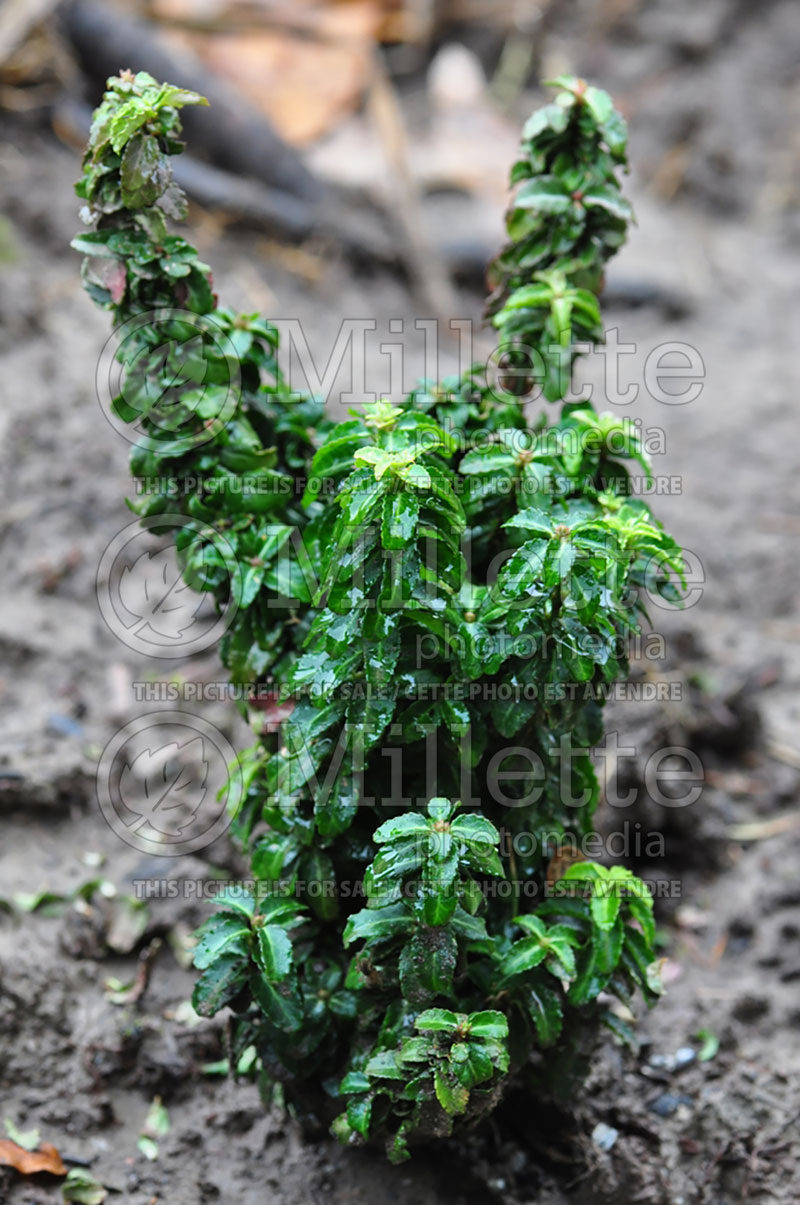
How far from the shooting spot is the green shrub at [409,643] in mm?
2008

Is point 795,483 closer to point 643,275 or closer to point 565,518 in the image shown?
point 643,275

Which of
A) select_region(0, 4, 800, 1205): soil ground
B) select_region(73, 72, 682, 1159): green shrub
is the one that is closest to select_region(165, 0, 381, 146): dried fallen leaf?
select_region(0, 4, 800, 1205): soil ground

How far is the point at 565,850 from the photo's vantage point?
244 cm

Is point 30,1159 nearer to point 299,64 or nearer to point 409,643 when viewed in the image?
point 409,643

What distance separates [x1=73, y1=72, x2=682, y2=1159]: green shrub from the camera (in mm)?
2008

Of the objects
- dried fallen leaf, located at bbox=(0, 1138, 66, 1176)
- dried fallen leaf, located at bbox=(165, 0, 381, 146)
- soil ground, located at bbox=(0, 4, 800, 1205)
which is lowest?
dried fallen leaf, located at bbox=(0, 1138, 66, 1176)

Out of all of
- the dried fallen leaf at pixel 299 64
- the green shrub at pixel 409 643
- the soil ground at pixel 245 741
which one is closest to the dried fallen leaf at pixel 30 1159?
the soil ground at pixel 245 741

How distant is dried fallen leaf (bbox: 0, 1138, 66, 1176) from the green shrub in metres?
0.50

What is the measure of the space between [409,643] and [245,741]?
4.87 feet

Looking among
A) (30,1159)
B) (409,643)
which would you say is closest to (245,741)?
(30,1159)

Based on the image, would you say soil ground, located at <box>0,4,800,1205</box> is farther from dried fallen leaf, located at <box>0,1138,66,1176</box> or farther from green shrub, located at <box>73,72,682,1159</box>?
green shrub, located at <box>73,72,682,1159</box>

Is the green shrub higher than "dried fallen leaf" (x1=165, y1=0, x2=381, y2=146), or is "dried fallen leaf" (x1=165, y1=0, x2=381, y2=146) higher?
"dried fallen leaf" (x1=165, y1=0, x2=381, y2=146)

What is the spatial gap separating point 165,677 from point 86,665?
0.25m

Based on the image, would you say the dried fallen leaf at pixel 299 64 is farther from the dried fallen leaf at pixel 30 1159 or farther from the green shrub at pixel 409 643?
the dried fallen leaf at pixel 30 1159
